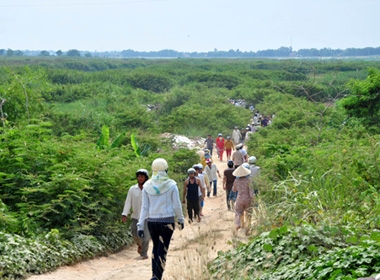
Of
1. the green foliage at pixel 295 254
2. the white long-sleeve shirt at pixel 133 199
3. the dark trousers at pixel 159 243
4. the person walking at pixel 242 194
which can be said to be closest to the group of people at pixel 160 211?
the dark trousers at pixel 159 243

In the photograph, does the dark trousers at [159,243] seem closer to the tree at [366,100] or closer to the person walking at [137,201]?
the person walking at [137,201]

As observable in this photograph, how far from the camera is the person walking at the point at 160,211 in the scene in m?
8.21

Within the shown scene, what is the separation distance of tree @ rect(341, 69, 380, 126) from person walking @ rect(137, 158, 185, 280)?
47.1 feet

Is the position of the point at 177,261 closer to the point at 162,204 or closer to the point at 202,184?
the point at 162,204

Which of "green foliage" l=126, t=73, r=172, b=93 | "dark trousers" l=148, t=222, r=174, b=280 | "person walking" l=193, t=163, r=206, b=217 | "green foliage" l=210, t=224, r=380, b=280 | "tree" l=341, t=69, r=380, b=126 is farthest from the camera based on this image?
"green foliage" l=126, t=73, r=172, b=93

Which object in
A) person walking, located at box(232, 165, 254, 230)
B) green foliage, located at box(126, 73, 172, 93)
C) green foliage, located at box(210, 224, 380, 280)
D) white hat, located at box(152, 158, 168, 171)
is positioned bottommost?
green foliage, located at box(126, 73, 172, 93)

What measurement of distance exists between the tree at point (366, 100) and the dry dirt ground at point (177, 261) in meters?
11.7

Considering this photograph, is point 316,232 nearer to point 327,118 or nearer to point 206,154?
point 206,154

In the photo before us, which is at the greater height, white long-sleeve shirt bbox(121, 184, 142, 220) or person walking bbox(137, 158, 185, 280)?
person walking bbox(137, 158, 185, 280)

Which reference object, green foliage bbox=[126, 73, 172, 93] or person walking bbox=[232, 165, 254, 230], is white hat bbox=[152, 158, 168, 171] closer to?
person walking bbox=[232, 165, 254, 230]

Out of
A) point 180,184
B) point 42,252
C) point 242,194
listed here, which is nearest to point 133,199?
point 42,252

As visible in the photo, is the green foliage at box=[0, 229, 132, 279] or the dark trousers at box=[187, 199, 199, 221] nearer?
the green foliage at box=[0, 229, 132, 279]

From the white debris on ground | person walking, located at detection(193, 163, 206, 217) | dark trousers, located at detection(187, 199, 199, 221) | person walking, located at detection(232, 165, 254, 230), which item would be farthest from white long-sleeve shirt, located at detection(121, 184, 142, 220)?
the white debris on ground

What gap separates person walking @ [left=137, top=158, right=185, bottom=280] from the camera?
8.21m
